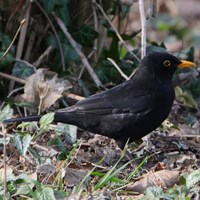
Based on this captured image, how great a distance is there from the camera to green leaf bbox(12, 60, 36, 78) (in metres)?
7.25

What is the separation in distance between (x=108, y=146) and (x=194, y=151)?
0.75m

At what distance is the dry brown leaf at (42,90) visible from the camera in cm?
696

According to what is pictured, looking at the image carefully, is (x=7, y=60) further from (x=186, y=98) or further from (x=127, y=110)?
(x=186, y=98)

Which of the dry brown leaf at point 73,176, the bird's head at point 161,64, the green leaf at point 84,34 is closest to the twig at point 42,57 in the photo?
the green leaf at point 84,34

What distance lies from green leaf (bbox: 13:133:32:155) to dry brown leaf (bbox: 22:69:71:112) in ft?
4.50

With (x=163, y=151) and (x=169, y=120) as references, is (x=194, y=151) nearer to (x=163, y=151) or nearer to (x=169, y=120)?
(x=163, y=151)

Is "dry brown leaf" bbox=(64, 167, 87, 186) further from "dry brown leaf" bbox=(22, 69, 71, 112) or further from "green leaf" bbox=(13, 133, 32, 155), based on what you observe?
"dry brown leaf" bbox=(22, 69, 71, 112)

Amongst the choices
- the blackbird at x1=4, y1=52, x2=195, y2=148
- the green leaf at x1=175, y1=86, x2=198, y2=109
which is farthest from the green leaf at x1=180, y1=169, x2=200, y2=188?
the green leaf at x1=175, y1=86, x2=198, y2=109

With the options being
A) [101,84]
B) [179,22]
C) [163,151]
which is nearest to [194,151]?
[163,151]

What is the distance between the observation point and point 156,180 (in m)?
5.71

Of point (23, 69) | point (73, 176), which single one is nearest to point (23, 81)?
point (23, 69)

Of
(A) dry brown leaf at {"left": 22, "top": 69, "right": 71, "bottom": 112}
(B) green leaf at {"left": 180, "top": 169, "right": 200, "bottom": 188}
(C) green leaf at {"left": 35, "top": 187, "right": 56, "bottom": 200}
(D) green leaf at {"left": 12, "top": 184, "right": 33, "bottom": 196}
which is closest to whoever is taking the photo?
(C) green leaf at {"left": 35, "top": 187, "right": 56, "bottom": 200}

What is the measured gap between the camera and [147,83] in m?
6.62

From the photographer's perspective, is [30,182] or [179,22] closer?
[30,182]
